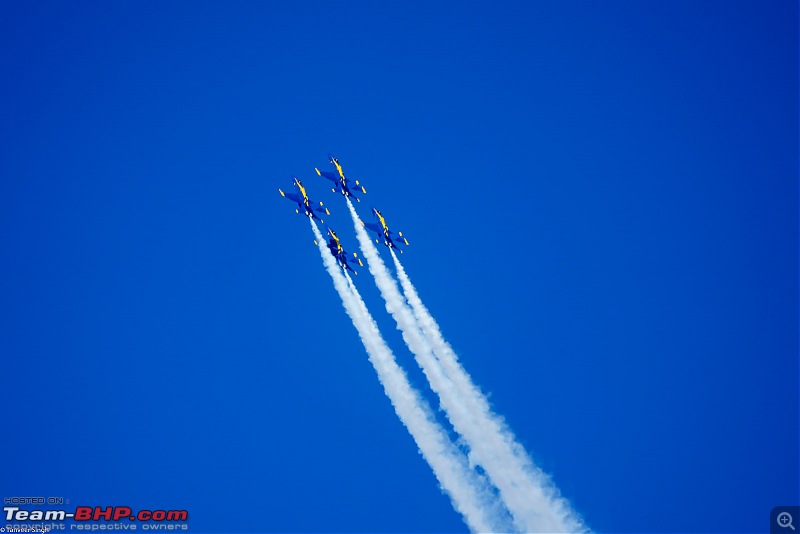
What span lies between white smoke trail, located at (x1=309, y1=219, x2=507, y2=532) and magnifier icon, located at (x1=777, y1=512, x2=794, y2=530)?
17556mm

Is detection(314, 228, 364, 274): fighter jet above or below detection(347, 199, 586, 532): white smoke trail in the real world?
above

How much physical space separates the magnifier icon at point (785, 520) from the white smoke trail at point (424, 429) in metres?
17.6

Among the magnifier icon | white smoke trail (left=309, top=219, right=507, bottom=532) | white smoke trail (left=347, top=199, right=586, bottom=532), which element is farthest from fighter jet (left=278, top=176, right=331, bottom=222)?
the magnifier icon

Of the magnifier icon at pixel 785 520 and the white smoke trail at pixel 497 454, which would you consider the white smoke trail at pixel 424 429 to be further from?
the magnifier icon at pixel 785 520

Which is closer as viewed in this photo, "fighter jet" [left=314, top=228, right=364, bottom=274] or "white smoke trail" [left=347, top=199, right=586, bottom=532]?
"white smoke trail" [left=347, top=199, right=586, bottom=532]

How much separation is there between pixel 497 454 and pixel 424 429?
518 cm

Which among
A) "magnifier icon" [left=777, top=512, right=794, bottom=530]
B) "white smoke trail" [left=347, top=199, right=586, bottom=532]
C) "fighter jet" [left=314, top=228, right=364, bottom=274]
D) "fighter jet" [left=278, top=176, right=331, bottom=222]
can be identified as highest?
"fighter jet" [left=278, top=176, right=331, bottom=222]

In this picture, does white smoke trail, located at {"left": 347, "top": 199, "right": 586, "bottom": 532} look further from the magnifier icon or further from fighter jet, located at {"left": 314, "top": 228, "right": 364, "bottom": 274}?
the magnifier icon

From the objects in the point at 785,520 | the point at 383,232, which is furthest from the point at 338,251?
the point at 785,520

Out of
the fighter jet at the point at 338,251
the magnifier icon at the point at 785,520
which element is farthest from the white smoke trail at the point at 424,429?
the magnifier icon at the point at 785,520

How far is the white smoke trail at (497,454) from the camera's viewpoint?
37.2 m

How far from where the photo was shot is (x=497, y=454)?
129ft

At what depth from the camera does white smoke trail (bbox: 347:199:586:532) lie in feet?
122

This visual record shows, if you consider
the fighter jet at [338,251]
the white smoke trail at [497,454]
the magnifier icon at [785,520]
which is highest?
the fighter jet at [338,251]
